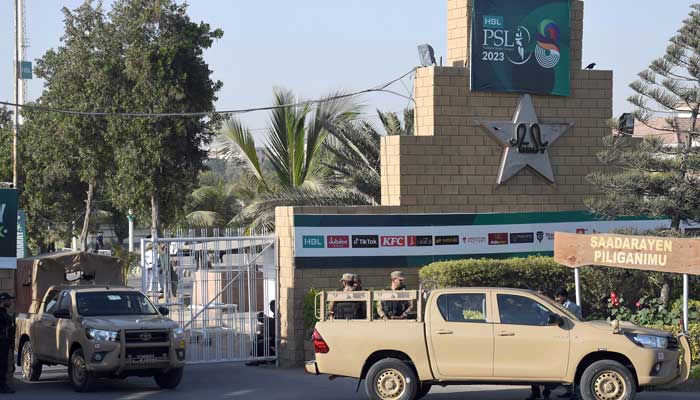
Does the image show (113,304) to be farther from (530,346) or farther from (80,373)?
(530,346)

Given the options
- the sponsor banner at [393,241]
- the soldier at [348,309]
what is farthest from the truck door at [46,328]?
the sponsor banner at [393,241]

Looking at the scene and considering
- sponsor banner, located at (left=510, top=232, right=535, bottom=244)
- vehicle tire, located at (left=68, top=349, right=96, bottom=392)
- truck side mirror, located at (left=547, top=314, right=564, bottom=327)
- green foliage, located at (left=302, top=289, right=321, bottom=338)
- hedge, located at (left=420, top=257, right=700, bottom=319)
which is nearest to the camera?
truck side mirror, located at (left=547, top=314, right=564, bottom=327)

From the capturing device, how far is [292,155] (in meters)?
28.9

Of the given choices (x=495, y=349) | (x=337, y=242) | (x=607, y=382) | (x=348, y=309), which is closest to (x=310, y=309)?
(x=337, y=242)

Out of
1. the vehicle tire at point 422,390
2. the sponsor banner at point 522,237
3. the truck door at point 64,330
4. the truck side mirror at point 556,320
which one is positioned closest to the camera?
the truck side mirror at point 556,320

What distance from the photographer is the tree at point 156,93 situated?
34.7 meters

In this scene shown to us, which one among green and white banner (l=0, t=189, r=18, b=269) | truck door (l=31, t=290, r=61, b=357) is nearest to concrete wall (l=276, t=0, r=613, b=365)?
truck door (l=31, t=290, r=61, b=357)

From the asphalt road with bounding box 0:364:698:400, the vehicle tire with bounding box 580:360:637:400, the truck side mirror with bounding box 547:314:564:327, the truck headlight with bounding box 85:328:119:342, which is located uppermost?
the truck side mirror with bounding box 547:314:564:327

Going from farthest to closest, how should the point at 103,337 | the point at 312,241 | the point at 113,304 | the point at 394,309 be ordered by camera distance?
the point at 312,241, the point at 113,304, the point at 103,337, the point at 394,309

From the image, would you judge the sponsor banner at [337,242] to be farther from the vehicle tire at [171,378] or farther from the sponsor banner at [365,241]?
the vehicle tire at [171,378]

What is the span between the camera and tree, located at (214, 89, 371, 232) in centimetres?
2402

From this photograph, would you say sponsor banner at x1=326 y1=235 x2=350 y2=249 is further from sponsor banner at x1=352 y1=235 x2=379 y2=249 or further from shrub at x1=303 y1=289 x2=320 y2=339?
shrub at x1=303 y1=289 x2=320 y2=339

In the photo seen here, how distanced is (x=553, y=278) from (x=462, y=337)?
19.7 ft

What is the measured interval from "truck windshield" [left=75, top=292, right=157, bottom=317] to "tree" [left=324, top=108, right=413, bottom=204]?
25.7 ft
